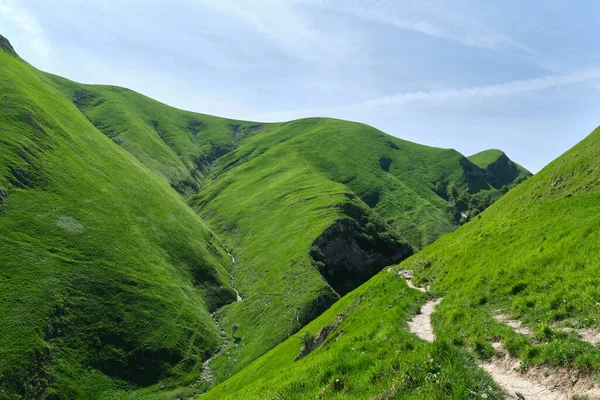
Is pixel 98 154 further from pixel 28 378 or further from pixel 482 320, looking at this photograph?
pixel 482 320

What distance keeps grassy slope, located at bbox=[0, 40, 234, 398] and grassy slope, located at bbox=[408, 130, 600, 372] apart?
77700 mm

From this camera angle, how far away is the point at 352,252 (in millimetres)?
146500

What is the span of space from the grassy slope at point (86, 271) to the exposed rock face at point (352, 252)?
4036 centimetres

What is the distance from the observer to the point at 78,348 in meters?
78.1

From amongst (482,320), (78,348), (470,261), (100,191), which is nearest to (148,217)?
(100,191)

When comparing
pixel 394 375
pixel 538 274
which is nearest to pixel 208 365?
pixel 538 274

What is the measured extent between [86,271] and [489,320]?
340 ft

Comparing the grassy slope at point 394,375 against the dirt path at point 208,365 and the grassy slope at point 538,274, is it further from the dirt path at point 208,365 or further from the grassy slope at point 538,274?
the dirt path at point 208,365

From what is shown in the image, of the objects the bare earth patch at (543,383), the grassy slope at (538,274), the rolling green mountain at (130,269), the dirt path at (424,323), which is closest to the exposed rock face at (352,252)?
the rolling green mountain at (130,269)

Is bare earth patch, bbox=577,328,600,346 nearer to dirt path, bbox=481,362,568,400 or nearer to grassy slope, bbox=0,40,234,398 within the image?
dirt path, bbox=481,362,568,400

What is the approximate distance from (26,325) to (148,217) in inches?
2602

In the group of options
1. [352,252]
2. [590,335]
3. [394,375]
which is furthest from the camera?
[352,252]

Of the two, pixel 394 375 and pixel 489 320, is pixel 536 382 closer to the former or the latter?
pixel 394 375

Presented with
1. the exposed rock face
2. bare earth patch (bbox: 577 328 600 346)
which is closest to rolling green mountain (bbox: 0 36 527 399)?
the exposed rock face
